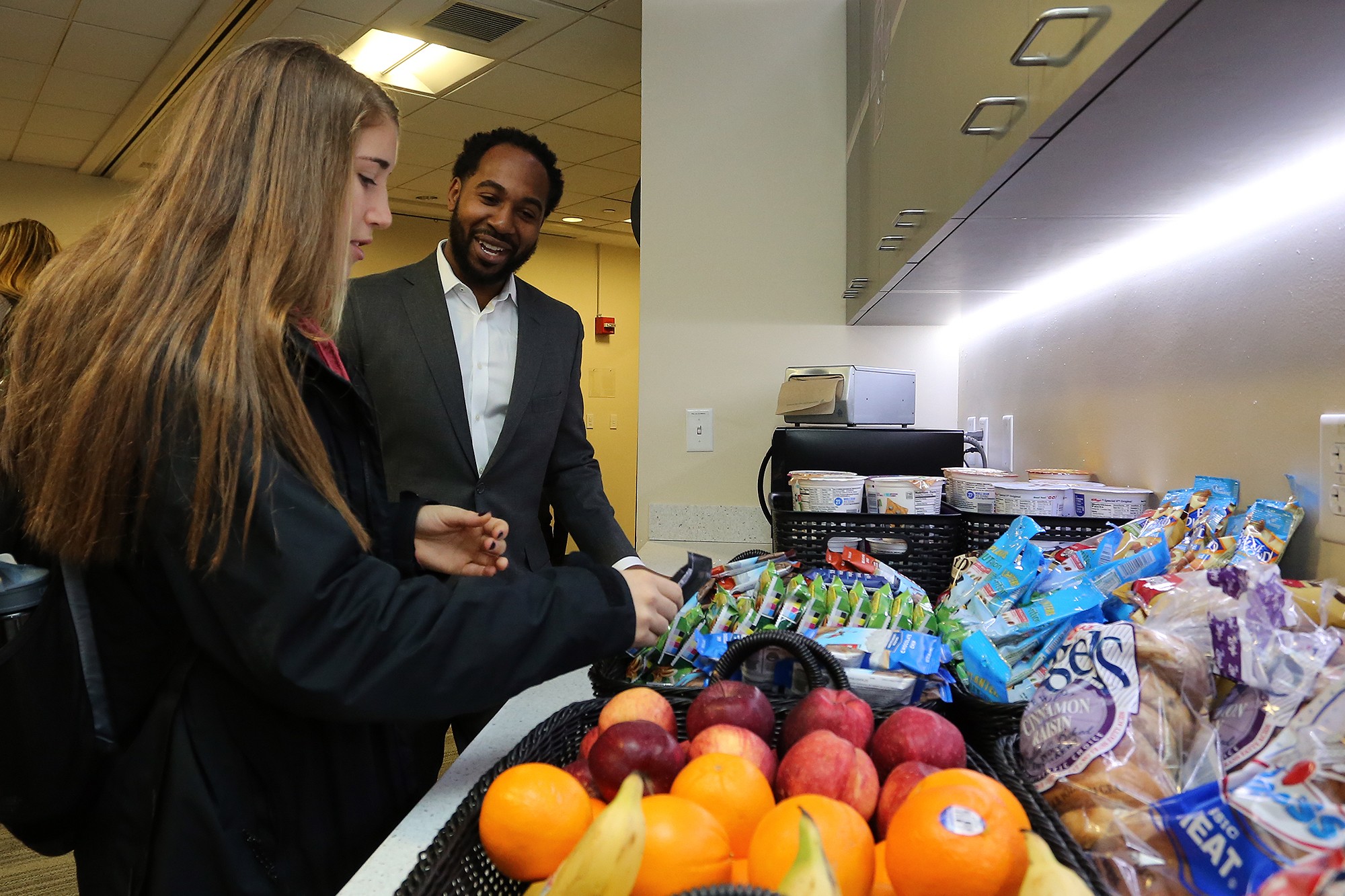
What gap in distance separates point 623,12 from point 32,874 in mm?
3208

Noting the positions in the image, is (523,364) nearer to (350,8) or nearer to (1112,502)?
(1112,502)

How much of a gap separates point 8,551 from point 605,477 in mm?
6545

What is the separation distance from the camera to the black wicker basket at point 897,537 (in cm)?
159

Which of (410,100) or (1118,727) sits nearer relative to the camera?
(1118,727)

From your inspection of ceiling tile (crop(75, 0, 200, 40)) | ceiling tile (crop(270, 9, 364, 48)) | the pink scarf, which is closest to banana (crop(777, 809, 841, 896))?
the pink scarf

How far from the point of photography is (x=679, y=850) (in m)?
0.57

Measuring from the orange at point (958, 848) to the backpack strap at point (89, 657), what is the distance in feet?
2.32

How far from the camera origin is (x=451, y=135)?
4.82 m

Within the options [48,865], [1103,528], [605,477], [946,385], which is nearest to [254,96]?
[1103,528]

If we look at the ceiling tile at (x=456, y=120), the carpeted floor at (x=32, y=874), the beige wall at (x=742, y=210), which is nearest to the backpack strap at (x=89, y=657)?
the carpeted floor at (x=32, y=874)

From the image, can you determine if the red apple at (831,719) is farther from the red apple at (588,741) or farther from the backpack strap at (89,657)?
the backpack strap at (89,657)

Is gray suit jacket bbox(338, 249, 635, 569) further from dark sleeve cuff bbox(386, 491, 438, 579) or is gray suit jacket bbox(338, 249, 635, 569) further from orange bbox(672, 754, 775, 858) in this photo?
orange bbox(672, 754, 775, 858)

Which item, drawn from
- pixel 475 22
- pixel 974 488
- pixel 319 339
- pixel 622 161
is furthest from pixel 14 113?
pixel 974 488

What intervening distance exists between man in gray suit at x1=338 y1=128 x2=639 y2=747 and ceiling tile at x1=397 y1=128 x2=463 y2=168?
2971 mm
